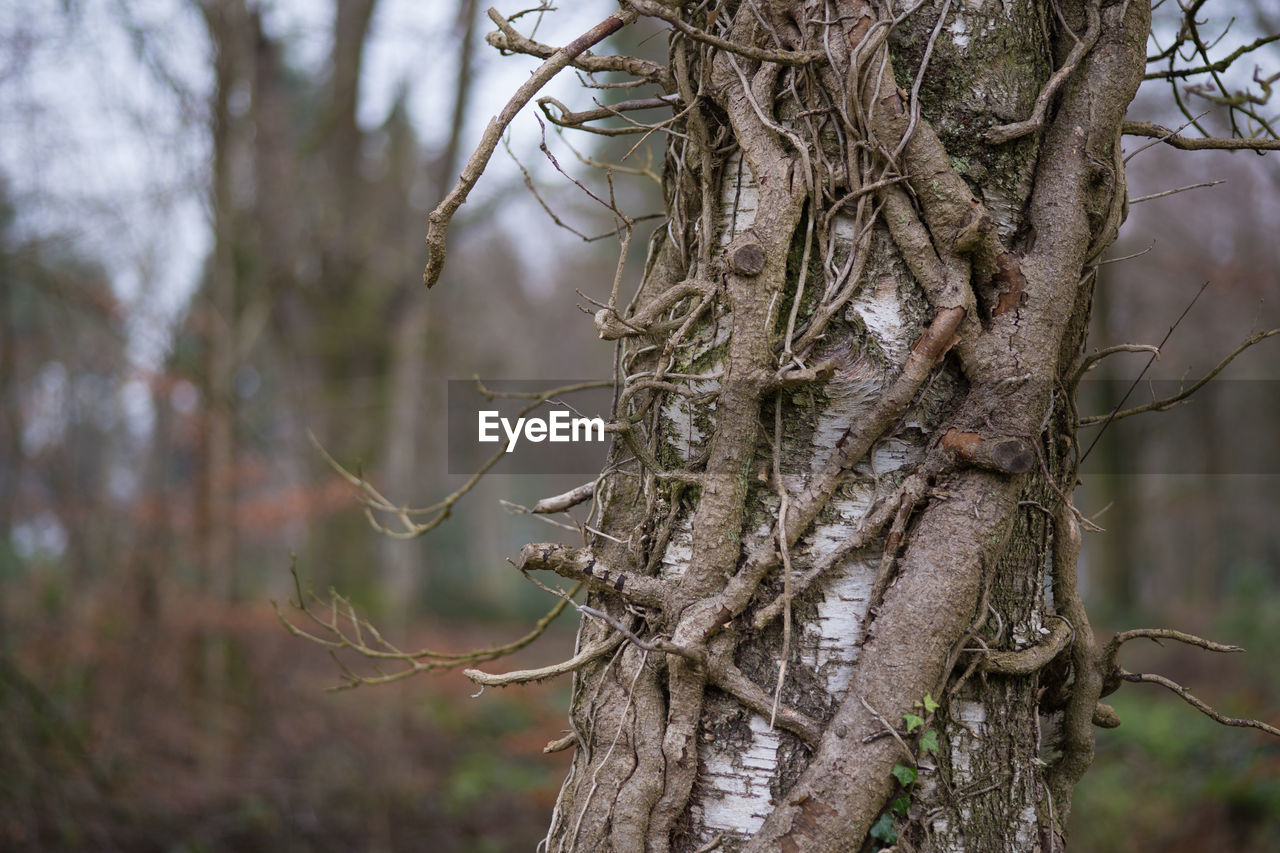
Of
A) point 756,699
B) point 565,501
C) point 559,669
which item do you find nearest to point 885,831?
point 756,699

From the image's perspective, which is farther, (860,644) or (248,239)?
(248,239)

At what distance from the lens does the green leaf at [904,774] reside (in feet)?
4.13

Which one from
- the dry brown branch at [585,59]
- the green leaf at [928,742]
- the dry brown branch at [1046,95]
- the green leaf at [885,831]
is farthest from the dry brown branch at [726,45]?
the green leaf at [885,831]

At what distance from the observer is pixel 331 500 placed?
21.6 feet

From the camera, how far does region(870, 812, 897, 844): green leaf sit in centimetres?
126

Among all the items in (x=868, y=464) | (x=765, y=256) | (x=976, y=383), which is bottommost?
(x=868, y=464)

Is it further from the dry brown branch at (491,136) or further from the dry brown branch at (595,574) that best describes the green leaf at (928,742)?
the dry brown branch at (491,136)

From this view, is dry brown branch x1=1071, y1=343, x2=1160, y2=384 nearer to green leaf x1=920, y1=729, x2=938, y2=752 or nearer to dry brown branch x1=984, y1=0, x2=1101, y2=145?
dry brown branch x1=984, y1=0, x2=1101, y2=145

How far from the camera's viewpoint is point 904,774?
1.26 metres

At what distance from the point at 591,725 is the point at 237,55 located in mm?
5848

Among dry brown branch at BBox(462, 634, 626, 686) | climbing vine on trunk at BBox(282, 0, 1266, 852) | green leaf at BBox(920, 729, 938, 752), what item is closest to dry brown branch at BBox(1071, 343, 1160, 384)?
climbing vine on trunk at BBox(282, 0, 1266, 852)

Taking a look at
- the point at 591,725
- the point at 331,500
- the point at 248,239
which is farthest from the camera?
the point at 248,239

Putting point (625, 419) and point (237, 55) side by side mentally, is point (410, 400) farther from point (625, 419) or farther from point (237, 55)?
point (625, 419)

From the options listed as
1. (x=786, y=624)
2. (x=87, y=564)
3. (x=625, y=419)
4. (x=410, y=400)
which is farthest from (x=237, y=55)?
(x=786, y=624)
